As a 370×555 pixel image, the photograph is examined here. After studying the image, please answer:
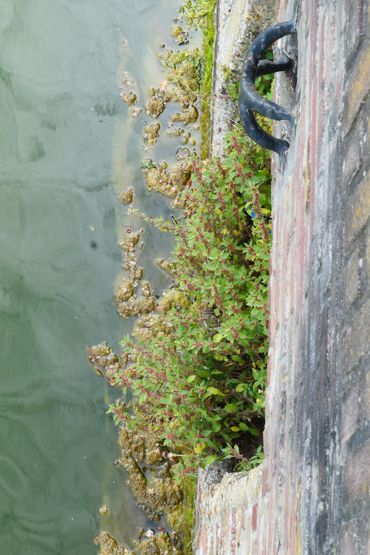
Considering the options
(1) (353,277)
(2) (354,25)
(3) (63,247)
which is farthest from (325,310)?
(3) (63,247)

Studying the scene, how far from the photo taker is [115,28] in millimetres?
4625

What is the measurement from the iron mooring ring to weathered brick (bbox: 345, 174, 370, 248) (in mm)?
687

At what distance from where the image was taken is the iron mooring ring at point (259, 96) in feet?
5.44

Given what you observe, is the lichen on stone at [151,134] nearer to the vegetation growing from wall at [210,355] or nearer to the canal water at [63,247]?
the canal water at [63,247]

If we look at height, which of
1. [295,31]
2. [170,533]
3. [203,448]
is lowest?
[170,533]

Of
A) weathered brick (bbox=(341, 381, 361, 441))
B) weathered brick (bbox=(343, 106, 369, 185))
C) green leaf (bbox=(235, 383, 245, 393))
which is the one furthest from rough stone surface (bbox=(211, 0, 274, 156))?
weathered brick (bbox=(341, 381, 361, 441))

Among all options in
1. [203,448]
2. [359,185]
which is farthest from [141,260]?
[359,185]

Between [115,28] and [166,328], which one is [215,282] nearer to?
[166,328]

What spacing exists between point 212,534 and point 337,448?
1.83 m

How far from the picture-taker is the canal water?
381 centimetres

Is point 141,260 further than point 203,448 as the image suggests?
Yes

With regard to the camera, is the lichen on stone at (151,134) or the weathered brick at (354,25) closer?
the weathered brick at (354,25)

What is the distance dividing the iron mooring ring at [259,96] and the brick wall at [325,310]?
67 mm

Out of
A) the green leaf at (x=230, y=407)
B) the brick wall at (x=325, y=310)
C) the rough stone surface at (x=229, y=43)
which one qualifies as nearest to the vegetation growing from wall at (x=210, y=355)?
the green leaf at (x=230, y=407)
